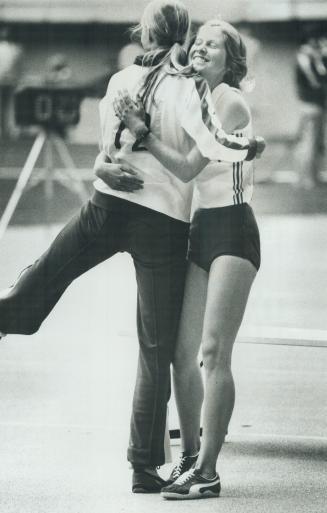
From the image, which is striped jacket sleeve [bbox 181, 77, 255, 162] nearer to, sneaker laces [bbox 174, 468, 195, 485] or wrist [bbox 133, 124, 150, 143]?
wrist [bbox 133, 124, 150, 143]

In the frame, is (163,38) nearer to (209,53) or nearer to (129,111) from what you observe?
(209,53)

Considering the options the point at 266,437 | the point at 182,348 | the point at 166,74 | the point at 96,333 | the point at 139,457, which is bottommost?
the point at 96,333

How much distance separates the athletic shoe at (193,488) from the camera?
4.43m

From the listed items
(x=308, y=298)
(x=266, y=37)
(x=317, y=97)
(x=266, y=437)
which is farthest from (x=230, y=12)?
(x=266, y=437)

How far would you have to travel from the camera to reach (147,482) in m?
4.54

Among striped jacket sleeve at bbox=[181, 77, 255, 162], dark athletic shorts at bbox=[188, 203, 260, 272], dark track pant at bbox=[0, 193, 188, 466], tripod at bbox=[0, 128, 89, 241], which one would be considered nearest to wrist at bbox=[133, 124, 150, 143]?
striped jacket sleeve at bbox=[181, 77, 255, 162]

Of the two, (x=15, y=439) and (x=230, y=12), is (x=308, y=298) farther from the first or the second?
(x=230, y=12)

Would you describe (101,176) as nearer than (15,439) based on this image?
Yes

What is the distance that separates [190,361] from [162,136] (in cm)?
86

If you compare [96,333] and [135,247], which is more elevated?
[135,247]

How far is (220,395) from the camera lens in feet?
14.5

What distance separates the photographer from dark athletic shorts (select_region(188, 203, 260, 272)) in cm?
438

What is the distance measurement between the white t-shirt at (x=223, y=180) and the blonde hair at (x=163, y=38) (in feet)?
0.66

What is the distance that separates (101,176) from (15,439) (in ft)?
5.01
